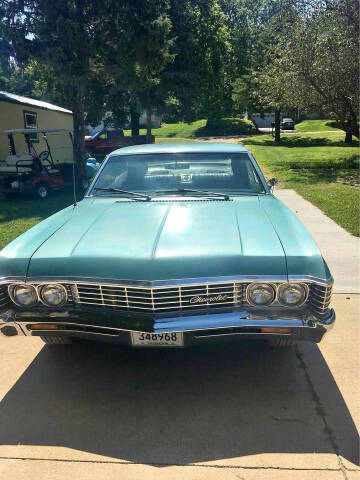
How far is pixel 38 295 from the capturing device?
2.92 meters

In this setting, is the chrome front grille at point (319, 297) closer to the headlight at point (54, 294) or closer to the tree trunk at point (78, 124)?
the headlight at point (54, 294)

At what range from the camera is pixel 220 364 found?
11.4 ft

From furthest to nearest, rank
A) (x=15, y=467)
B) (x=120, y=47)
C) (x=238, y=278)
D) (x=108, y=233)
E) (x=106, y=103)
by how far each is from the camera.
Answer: (x=106, y=103), (x=120, y=47), (x=108, y=233), (x=238, y=278), (x=15, y=467)

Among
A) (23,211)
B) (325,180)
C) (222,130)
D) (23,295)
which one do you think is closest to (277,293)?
(23,295)

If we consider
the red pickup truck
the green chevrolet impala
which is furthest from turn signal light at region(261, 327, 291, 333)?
the red pickup truck

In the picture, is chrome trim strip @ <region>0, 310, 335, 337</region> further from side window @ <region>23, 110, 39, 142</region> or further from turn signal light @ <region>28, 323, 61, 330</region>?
side window @ <region>23, 110, 39, 142</region>

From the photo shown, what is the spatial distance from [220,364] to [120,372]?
801 mm

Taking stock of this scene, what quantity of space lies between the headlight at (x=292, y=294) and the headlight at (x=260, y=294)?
58 millimetres

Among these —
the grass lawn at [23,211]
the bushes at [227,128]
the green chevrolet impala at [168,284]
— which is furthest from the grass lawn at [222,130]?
the green chevrolet impala at [168,284]

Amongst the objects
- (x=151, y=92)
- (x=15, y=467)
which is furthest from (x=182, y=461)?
(x=151, y=92)

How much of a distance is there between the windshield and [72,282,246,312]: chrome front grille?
1.56 meters

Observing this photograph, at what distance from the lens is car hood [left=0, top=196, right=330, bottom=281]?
9.02 feet

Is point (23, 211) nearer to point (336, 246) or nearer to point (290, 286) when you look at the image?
point (336, 246)

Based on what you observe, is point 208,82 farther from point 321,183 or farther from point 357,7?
point 321,183
